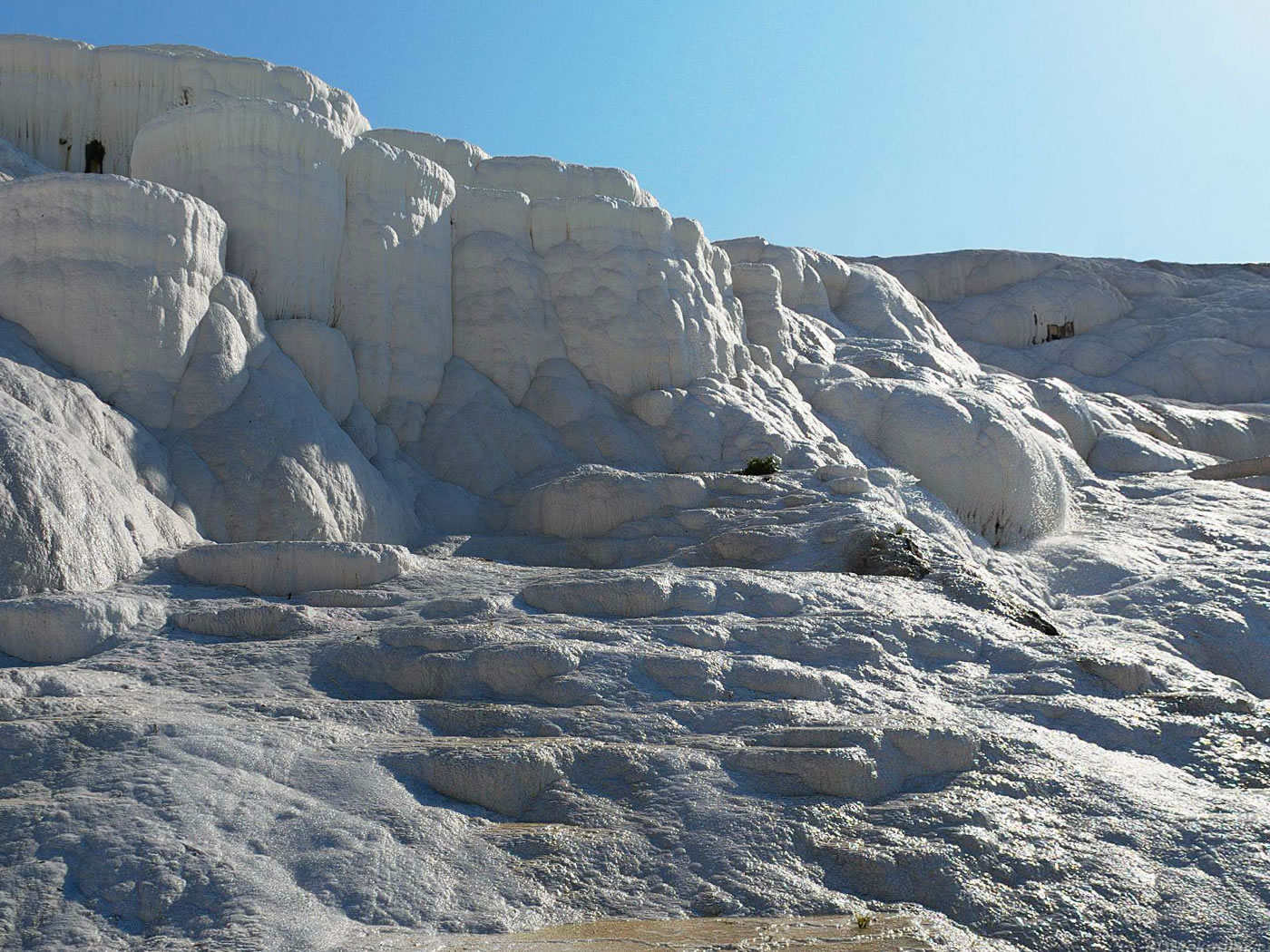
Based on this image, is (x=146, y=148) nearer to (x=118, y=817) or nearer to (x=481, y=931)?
(x=118, y=817)

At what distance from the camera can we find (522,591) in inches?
434

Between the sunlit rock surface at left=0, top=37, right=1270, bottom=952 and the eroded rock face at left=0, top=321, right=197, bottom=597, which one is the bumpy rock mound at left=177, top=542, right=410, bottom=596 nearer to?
the sunlit rock surface at left=0, top=37, right=1270, bottom=952

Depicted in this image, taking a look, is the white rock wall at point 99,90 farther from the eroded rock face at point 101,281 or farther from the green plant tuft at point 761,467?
the green plant tuft at point 761,467

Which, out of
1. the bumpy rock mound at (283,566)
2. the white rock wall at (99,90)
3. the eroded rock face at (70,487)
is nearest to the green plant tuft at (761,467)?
the bumpy rock mound at (283,566)

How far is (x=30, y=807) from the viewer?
20.9 ft

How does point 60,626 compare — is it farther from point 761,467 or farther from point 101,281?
point 761,467

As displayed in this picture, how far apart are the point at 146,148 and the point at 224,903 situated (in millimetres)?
12178

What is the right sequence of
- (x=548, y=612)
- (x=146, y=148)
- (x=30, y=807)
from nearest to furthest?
(x=30, y=807), (x=548, y=612), (x=146, y=148)

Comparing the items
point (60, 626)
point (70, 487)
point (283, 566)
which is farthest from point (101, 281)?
point (60, 626)

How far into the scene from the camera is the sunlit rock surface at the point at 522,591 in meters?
6.74

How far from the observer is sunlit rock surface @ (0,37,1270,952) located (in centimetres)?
674

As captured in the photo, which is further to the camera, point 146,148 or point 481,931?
point 146,148

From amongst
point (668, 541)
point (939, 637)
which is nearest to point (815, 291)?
point (668, 541)

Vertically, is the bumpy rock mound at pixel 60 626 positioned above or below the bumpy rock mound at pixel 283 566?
below
